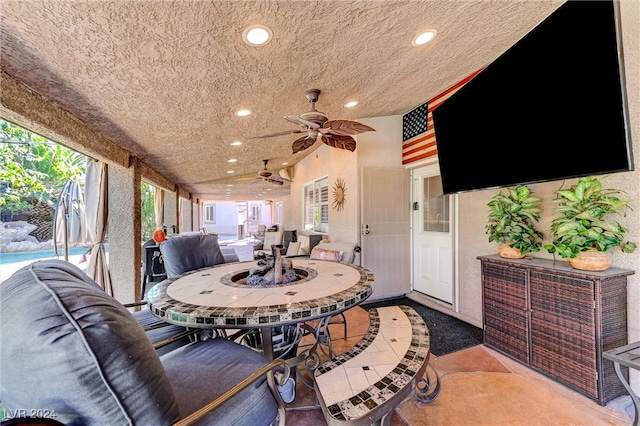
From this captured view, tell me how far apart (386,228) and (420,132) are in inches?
60.5

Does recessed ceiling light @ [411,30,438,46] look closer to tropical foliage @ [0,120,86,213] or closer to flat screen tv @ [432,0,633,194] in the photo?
flat screen tv @ [432,0,633,194]

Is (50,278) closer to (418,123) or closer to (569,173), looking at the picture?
(569,173)

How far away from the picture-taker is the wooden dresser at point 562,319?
5.46 ft

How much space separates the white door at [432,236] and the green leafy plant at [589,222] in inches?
59.7

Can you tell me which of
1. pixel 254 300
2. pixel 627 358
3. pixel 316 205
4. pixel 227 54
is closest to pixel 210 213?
pixel 316 205

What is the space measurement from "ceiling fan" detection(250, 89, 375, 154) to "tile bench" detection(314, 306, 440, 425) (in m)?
1.88

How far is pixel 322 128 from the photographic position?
261cm

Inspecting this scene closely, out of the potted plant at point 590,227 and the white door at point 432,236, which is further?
the white door at point 432,236

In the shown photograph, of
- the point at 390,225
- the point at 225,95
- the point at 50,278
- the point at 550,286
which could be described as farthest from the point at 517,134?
the point at 50,278

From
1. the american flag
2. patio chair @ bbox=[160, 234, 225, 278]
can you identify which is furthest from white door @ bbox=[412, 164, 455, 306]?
patio chair @ bbox=[160, 234, 225, 278]

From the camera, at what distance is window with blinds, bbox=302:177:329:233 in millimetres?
5359

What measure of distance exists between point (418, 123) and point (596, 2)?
2.37 metres
